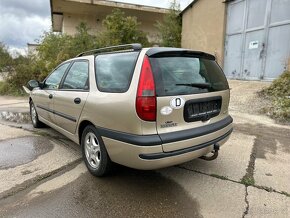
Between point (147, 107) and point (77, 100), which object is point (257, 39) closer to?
point (77, 100)

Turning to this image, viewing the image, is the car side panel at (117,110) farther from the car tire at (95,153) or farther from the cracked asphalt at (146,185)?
the cracked asphalt at (146,185)

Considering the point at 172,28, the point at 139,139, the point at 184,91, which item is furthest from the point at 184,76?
the point at 172,28

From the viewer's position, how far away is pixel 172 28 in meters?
15.2

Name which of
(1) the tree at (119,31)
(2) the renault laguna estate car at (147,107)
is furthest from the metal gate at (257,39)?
(2) the renault laguna estate car at (147,107)

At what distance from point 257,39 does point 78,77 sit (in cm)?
834

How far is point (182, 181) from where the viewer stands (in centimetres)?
314

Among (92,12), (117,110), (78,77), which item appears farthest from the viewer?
(92,12)

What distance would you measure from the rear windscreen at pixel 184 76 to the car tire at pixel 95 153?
102cm

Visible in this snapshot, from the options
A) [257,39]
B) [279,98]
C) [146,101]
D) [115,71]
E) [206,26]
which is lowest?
[279,98]

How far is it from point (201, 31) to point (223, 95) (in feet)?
33.5

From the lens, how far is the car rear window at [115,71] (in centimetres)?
271

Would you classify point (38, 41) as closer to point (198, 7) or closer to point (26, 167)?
point (198, 7)

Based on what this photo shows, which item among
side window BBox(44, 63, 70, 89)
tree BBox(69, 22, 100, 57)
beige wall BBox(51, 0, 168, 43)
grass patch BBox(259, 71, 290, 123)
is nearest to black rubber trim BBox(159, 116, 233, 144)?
side window BBox(44, 63, 70, 89)

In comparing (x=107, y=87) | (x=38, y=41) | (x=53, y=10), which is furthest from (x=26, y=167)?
(x=53, y=10)
